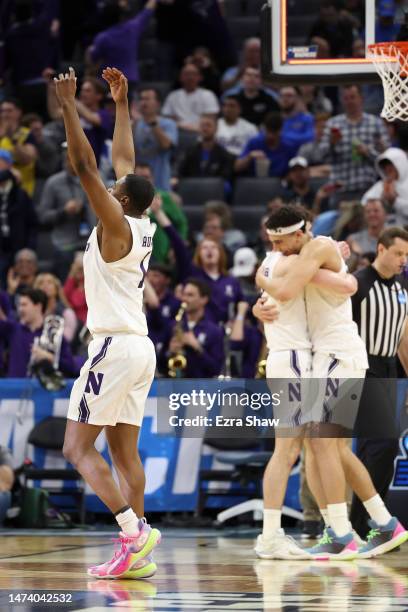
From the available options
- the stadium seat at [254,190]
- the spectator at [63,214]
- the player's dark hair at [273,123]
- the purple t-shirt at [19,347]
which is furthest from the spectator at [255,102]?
the purple t-shirt at [19,347]

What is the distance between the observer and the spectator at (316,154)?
664 inches

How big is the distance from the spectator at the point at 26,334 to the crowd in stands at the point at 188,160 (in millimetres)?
17

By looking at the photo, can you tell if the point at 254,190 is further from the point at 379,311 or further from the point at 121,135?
the point at 121,135

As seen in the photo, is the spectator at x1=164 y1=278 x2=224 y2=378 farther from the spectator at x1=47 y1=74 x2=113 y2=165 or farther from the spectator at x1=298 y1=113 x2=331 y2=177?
the spectator at x1=47 y1=74 x2=113 y2=165

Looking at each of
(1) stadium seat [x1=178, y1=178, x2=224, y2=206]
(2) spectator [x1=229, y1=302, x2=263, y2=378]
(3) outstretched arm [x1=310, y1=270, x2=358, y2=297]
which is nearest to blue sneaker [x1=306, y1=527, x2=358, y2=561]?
(3) outstretched arm [x1=310, y1=270, x2=358, y2=297]

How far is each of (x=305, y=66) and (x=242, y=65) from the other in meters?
10.1

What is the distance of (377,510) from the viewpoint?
9.65 meters

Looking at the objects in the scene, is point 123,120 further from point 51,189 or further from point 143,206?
point 51,189

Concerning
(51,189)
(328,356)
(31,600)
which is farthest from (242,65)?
(31,600)

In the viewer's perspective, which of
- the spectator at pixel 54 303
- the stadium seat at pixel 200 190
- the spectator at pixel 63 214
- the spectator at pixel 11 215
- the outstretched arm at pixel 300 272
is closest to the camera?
the outstretched arm at pixel 300 272

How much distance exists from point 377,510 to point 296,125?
900 cm

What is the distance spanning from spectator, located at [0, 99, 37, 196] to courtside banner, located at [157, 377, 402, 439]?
7351mm

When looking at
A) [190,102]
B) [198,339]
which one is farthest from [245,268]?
[190,102]

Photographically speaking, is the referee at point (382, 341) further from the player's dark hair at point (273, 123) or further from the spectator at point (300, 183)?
the player's dark hair at point (273, 123)
